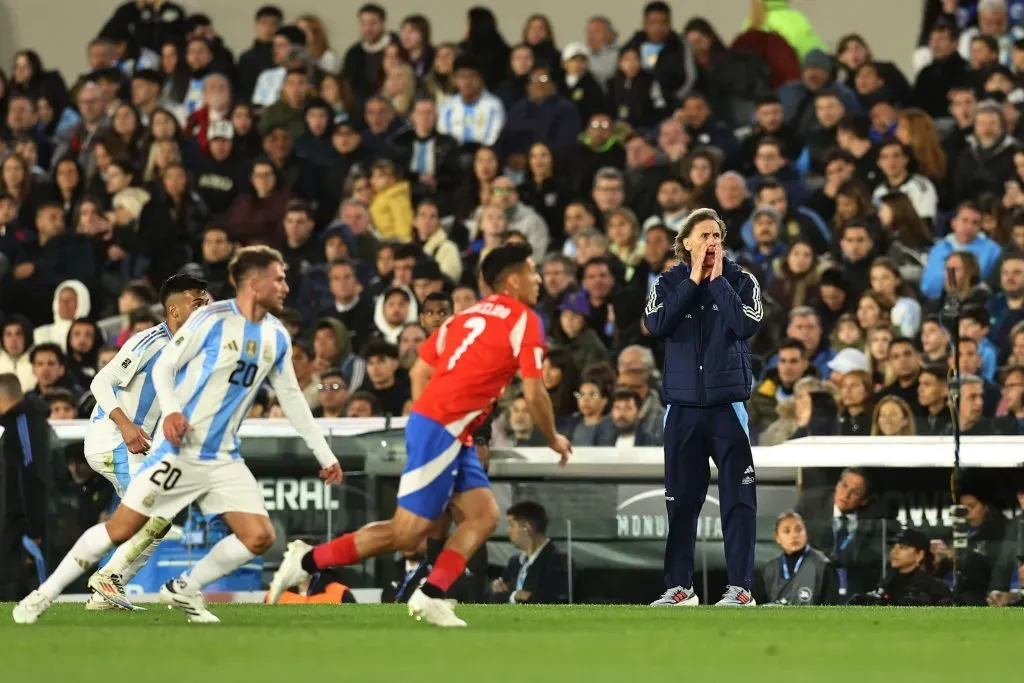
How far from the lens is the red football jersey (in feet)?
33.5

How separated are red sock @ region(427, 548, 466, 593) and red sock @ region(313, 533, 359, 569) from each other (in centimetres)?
46

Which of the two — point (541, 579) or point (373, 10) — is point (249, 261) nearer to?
point (541, 579)

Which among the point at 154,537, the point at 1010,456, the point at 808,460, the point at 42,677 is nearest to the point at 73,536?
the point at 154,537

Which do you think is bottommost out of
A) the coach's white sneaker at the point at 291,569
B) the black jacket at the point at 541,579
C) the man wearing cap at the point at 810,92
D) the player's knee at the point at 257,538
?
the black jacket at the point at 541,579

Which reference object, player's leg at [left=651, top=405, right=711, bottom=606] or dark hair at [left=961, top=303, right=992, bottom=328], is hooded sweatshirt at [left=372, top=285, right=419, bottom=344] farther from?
player's leg at [left=651, top=405, right=711, bottom=606]

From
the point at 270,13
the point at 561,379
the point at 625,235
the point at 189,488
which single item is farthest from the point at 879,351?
the point at 270,13

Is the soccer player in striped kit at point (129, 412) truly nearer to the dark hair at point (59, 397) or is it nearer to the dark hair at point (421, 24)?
the dark hair at point (59, 397)

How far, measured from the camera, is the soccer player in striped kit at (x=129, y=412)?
11.4 metres

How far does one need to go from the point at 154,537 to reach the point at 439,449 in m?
1.78

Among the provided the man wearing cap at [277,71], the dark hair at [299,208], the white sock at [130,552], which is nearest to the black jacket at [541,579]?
the white sock at [130,552]

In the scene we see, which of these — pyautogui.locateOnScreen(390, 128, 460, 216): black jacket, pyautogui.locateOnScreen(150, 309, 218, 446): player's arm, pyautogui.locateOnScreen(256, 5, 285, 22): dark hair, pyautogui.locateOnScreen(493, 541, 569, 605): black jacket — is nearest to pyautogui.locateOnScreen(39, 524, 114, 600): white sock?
pyautogui.locateOnScreen(150, 309, 218, 446): player's arm

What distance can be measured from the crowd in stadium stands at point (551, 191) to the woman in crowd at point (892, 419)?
9.1 inches

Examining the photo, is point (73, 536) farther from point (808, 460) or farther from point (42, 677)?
point (42, 677)

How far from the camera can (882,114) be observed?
19.2 meters
